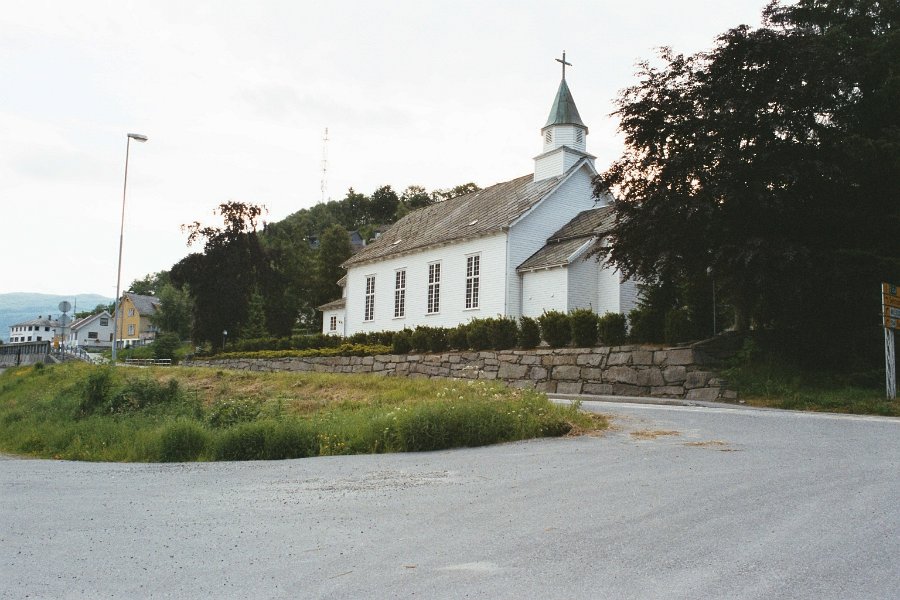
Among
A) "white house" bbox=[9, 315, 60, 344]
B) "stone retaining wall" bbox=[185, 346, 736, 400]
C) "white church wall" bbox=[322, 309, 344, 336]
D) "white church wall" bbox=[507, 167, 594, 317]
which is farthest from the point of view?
"white house" bbox=[9, 315, 60, 344]

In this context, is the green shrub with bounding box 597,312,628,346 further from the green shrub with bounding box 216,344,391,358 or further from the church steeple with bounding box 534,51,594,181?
the church steeple with bounding box 534,51,594,181

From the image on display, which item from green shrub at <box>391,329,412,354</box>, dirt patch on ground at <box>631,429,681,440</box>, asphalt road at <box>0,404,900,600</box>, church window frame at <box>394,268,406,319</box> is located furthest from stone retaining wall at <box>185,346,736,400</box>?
asphalt road at <box>0,404,900,600</box>

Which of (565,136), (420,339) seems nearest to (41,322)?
(565,136)

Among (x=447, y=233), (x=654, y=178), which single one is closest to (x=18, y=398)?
(x=447, y=233)

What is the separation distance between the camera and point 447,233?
34.6m

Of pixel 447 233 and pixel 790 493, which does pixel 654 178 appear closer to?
pixel 790 493

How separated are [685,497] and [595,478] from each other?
3.55 feet

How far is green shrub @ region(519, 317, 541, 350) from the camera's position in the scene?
23.6 metres

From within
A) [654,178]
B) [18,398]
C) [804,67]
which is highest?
[804,67]

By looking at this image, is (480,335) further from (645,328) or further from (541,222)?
(541,222)

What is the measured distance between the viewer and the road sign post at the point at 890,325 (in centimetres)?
1445

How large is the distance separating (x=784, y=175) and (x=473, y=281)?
17384mm

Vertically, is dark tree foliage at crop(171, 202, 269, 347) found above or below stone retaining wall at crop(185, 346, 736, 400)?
above

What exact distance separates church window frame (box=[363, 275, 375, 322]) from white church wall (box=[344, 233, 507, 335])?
0.73 ft
